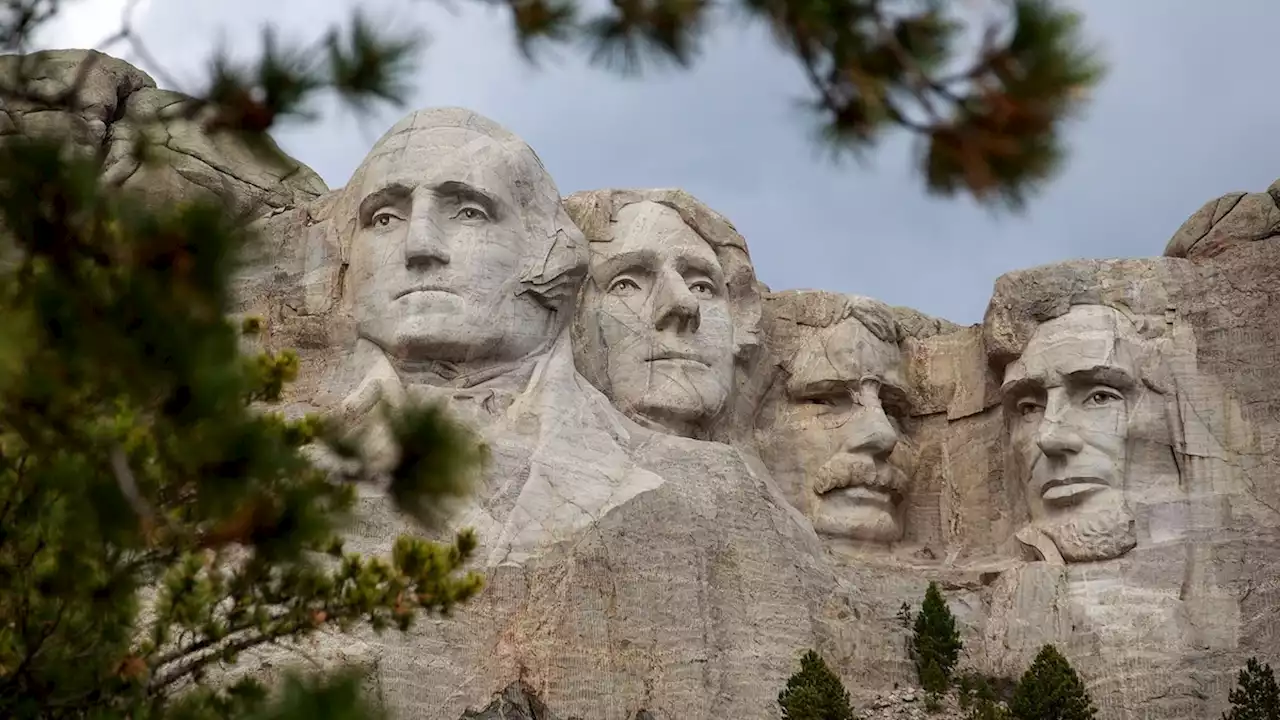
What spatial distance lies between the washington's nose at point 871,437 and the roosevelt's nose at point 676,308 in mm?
1451

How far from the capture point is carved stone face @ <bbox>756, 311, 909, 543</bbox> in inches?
723

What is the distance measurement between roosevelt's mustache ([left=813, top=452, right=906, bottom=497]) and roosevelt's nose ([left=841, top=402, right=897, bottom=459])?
2.2 inches

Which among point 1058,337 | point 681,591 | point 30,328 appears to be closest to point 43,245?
point 30,328

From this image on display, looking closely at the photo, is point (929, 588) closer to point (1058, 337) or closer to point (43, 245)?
point (1058, 337)

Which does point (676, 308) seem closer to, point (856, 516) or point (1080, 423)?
point (856, 516)

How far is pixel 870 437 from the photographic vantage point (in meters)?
18.4

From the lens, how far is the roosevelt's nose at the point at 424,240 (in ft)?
54.3

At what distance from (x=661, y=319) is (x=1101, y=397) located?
3.06 meters

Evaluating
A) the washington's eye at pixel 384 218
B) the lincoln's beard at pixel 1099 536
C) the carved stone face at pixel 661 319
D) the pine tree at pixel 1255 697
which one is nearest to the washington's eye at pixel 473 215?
the washington's eye at pixel 384 218

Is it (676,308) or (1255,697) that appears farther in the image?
(676,308)

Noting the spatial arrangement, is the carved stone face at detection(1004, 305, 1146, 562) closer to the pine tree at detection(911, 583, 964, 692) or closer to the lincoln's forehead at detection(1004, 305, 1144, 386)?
the lincoln's forehead at detection(1004, 305, 1144, 386)

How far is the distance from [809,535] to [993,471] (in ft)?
6.56

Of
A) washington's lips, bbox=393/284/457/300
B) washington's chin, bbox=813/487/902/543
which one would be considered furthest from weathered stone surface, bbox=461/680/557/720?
washington's chin, bbox=813/487/902/543

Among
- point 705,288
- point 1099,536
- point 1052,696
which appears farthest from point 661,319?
point 1052,696
